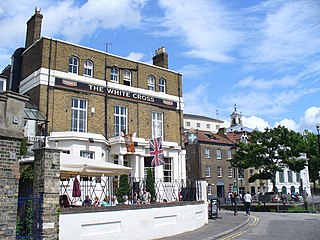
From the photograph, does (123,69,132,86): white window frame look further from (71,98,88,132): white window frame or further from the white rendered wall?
the white rendered wall

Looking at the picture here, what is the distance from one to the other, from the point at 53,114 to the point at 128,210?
1176 cm

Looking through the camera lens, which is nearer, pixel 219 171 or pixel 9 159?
pixel 9 159

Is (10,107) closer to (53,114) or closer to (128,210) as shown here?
(128,210)

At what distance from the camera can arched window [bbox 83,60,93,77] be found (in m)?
24.5

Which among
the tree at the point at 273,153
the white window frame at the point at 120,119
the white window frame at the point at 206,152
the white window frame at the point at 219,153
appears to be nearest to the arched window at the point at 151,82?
the white window frame at the point at 120,119

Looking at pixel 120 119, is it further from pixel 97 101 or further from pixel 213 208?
pixel 213 208

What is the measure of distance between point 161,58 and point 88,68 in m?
8.83

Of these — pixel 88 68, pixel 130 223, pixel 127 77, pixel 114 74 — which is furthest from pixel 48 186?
pixel 127 77

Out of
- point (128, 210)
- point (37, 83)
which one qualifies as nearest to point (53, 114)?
point (37, 83)

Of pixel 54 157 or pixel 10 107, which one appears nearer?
pixel 10 107

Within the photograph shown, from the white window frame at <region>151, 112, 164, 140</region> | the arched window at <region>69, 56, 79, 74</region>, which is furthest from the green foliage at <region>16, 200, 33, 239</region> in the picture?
the white window frame at <region>151, 112, 164, 140</region>

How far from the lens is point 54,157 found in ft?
33.5

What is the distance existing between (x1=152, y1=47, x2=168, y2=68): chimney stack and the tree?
57.5 feet

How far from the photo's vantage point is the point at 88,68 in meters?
24.8
